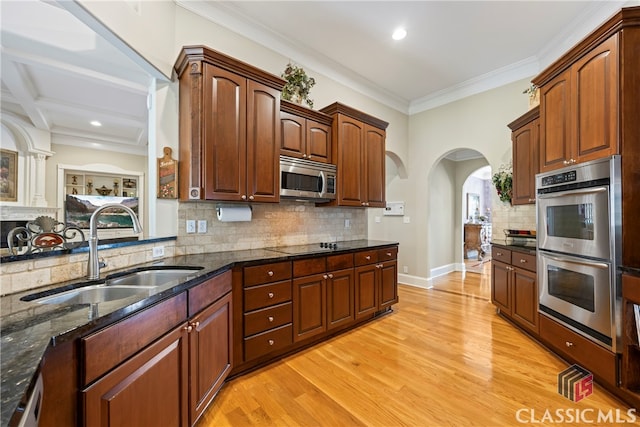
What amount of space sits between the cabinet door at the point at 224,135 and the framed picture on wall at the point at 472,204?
7.27 m

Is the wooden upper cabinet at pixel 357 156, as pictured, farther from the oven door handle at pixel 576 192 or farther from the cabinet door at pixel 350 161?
the oven door handle at pixel 576 192

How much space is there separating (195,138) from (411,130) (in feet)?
13.1

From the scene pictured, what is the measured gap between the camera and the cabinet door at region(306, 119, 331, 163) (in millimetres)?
2929

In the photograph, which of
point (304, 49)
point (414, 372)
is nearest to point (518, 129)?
point (304, 49)

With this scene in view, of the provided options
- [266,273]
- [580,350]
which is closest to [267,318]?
[266,273]

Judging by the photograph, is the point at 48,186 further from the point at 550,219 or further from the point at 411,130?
the point at 550,219

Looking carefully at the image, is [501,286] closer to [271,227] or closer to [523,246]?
[523,246]

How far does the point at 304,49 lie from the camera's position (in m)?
3.30

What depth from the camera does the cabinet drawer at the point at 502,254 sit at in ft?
10.0

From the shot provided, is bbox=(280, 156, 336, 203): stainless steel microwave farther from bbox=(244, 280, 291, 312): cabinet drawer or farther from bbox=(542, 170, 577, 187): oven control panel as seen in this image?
bbox=(542, 170, 577, 187): oven control panel

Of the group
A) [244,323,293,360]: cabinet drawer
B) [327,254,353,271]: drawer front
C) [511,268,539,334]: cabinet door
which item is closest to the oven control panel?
[511,268,539,334]: cabinet door

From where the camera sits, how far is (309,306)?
2471 mm

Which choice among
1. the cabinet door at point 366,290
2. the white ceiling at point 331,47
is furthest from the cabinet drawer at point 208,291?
the white ceiling at point 331,47

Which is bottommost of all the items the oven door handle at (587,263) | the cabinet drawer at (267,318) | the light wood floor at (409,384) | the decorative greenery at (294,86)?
the light wood floor at (409,384)
